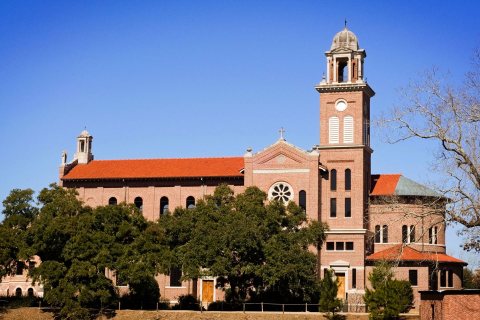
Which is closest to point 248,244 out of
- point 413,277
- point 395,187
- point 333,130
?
point 413,277

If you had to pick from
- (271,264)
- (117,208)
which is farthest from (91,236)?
(271,264)

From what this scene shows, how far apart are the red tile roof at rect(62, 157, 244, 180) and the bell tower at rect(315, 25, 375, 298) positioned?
27.4ft

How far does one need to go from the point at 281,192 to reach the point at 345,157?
6.08 meters

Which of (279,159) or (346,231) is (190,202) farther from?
(346,231)

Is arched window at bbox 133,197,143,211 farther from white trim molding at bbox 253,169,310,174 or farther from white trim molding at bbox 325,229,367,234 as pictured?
white trim molding at bbox 325,229,367,234

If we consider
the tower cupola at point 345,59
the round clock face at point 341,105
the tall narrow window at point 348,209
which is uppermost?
the tower cupola at point 345,59

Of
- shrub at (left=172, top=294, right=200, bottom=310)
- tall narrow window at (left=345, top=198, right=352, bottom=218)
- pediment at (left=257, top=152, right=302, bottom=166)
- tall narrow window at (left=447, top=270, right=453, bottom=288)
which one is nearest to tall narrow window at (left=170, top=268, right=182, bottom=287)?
shrub at (left=172, top=294, right=200, bottom=310)

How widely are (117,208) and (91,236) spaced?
3.14 m

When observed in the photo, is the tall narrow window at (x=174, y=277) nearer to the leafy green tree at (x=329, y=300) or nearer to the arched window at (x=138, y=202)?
the arched window at (x=138, y=202)

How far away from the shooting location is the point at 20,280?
8106 centimetres

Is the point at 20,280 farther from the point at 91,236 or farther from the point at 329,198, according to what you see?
the point at 329,198

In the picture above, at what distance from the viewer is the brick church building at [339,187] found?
226 ft

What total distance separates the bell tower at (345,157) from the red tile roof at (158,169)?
8.35m

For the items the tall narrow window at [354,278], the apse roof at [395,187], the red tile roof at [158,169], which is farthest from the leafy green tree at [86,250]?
the apse roof at [395,187]
